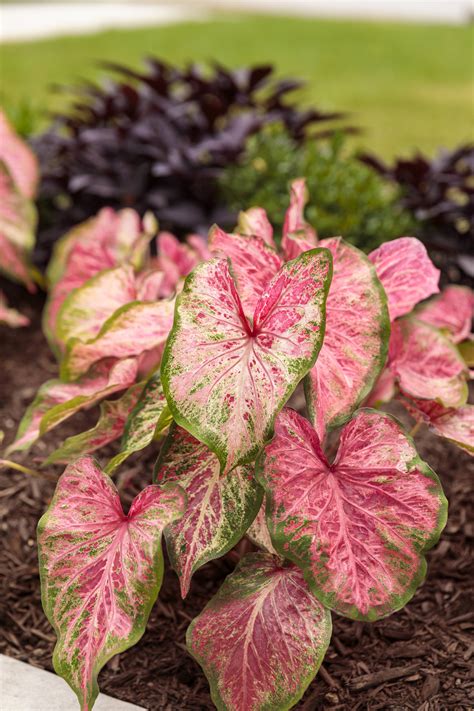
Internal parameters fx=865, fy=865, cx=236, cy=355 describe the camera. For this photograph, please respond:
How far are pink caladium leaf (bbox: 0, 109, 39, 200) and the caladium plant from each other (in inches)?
54.0

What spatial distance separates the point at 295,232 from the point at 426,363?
13.3 inches

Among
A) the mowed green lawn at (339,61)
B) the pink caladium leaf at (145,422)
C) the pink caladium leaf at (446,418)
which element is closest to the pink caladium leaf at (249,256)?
the pink caladium leaf at (145,422)

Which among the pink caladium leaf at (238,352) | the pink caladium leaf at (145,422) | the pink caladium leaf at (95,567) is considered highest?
the pink caladium leaf at (238,352)

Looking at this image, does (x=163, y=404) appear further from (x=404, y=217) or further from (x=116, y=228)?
(x=404, y=217)

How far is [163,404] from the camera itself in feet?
4.50

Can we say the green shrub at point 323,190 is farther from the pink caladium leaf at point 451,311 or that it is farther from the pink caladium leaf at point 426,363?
the pink caladium leaf at point 426,363

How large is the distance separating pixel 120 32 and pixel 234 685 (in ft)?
29.9

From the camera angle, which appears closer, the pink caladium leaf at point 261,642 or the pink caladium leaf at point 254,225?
the pink caladium leaf at point 261,642

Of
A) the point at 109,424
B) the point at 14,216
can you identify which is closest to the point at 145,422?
the point at 109,424

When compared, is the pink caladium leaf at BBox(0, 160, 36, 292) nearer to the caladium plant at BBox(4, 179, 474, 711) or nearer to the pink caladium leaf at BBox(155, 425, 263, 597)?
the caladium plant at BBox(4, 179, 474, 711)

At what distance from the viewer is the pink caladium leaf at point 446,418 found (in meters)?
1.44

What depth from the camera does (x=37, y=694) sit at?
142cm

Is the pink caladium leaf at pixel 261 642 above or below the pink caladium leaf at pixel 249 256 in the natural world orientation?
below

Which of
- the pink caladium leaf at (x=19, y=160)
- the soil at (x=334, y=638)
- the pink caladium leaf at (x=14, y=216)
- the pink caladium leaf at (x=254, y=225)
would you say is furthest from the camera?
the pink caladium leaf at (x=19, y=160)
